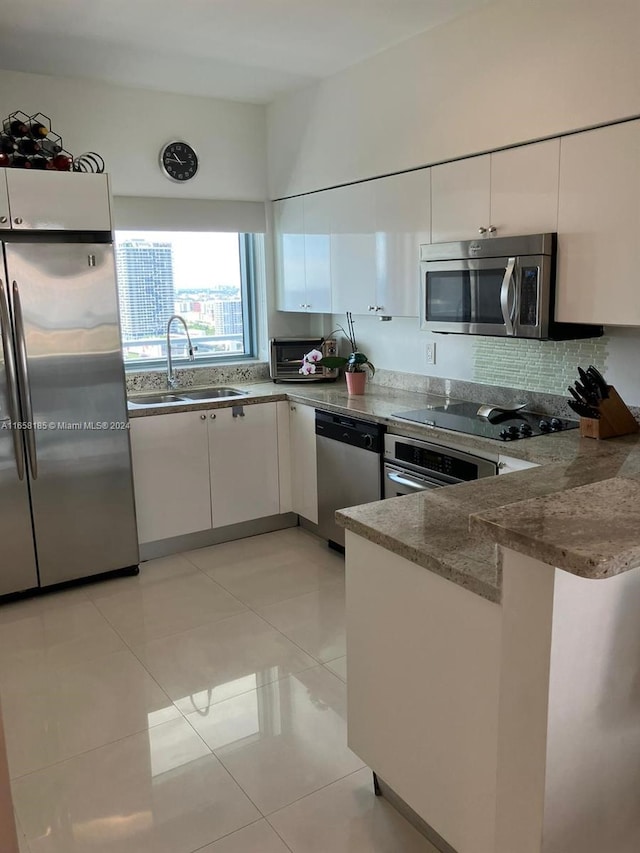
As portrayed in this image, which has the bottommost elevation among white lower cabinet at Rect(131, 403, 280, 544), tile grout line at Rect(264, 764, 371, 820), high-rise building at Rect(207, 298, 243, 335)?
tile grout line at Rect(264, 764, 371, 820)

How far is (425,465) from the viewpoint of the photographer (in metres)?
3.29

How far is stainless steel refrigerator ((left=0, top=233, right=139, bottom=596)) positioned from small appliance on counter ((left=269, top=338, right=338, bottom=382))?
1235mm

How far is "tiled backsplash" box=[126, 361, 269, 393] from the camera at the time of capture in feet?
14.3

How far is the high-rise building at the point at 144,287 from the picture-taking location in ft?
14.4

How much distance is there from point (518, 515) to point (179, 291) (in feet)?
12.0

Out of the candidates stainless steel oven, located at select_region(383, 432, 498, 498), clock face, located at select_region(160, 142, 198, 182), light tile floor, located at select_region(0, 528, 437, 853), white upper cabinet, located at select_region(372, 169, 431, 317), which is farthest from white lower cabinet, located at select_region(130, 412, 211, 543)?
clock face, located at select_region(160, 142, 198, 182)

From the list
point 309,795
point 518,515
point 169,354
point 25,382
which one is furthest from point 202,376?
point 518,515

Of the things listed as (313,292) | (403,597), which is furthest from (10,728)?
(313,292)

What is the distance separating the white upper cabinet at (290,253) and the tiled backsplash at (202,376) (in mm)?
466

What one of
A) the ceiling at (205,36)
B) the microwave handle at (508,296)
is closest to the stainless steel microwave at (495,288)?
the microwave handle at (508,296)

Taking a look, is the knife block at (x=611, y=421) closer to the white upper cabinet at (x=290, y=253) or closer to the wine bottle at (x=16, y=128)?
the white upper cabinet at (x=290, y=253)

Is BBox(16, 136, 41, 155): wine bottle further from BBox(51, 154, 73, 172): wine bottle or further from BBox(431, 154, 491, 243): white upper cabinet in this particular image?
BBox(431, 154, 491, 243): white upper cabinet

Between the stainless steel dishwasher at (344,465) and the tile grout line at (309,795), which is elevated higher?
the stainless steel dishwasher at (344,465)

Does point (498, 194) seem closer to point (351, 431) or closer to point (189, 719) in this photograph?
point (351, 431)
